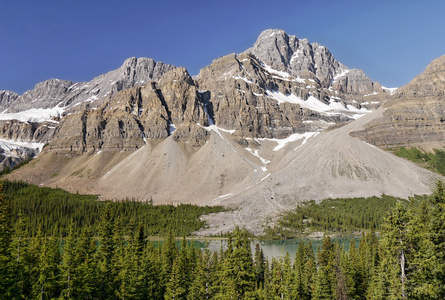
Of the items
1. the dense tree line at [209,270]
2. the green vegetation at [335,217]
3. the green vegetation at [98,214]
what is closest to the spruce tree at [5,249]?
the dense tree line at [209,270]

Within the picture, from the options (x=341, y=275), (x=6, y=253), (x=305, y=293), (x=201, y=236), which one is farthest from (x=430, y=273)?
(x=201, y=236)

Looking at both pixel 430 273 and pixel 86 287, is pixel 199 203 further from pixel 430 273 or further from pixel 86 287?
pixel 430 273

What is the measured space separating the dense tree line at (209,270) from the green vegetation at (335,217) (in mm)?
91468

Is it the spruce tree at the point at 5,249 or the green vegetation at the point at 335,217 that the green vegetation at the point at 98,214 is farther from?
the spruce tree at the point at 5,249

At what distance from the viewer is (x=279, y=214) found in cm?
16938

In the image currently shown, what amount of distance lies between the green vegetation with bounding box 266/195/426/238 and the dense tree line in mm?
91468

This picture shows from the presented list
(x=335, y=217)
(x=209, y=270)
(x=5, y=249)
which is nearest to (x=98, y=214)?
(x=335, y=217)

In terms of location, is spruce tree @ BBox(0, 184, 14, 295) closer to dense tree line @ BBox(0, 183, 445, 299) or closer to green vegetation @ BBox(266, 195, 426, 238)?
dense tree line @ BBox(0, 183, 445, 299)

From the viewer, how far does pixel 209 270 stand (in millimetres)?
51281

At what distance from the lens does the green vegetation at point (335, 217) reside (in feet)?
502

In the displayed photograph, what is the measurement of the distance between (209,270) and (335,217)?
12289 cm

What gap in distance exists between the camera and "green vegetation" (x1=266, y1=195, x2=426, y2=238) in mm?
152875

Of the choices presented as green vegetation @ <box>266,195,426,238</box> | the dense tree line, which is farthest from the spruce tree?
green vegetation @ <box>266,195,426,238</box>

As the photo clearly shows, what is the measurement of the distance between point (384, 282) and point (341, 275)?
25.9m
